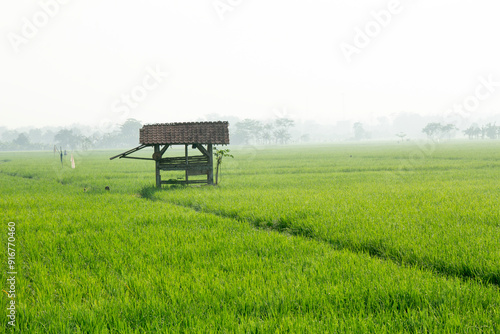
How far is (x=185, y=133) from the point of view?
16.9 m

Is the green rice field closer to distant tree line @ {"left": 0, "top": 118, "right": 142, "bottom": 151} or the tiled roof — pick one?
the tiled roof

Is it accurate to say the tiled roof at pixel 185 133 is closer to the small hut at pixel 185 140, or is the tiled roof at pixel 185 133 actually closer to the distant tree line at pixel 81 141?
the small hut at pixel 185 140

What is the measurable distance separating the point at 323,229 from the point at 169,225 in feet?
13.2

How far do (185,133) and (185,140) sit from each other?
2.12 feet

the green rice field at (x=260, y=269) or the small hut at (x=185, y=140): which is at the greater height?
the small hut at (x=185, y=140)

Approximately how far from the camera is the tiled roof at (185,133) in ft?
54.4

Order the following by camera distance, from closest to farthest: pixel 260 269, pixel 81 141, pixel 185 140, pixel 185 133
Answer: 1. pixel 260 269
2. pixel 185 140
3. pixel 185 133
4. pixel 81 141

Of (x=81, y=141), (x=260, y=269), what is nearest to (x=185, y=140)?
(x=260, y=269)

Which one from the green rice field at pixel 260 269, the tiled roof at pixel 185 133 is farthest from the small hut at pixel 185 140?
the green rice field at pixel 260 269

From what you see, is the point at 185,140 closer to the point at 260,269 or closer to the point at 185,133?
the point at 185,133

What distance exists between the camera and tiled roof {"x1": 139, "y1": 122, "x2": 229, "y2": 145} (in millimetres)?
16578

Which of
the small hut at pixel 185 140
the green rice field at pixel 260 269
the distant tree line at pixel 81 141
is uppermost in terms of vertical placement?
the distant tree line at pixel 81 141

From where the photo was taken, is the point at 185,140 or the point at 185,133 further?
the point at 185,133

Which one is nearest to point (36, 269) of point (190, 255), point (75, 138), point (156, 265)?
point (156, 265)
